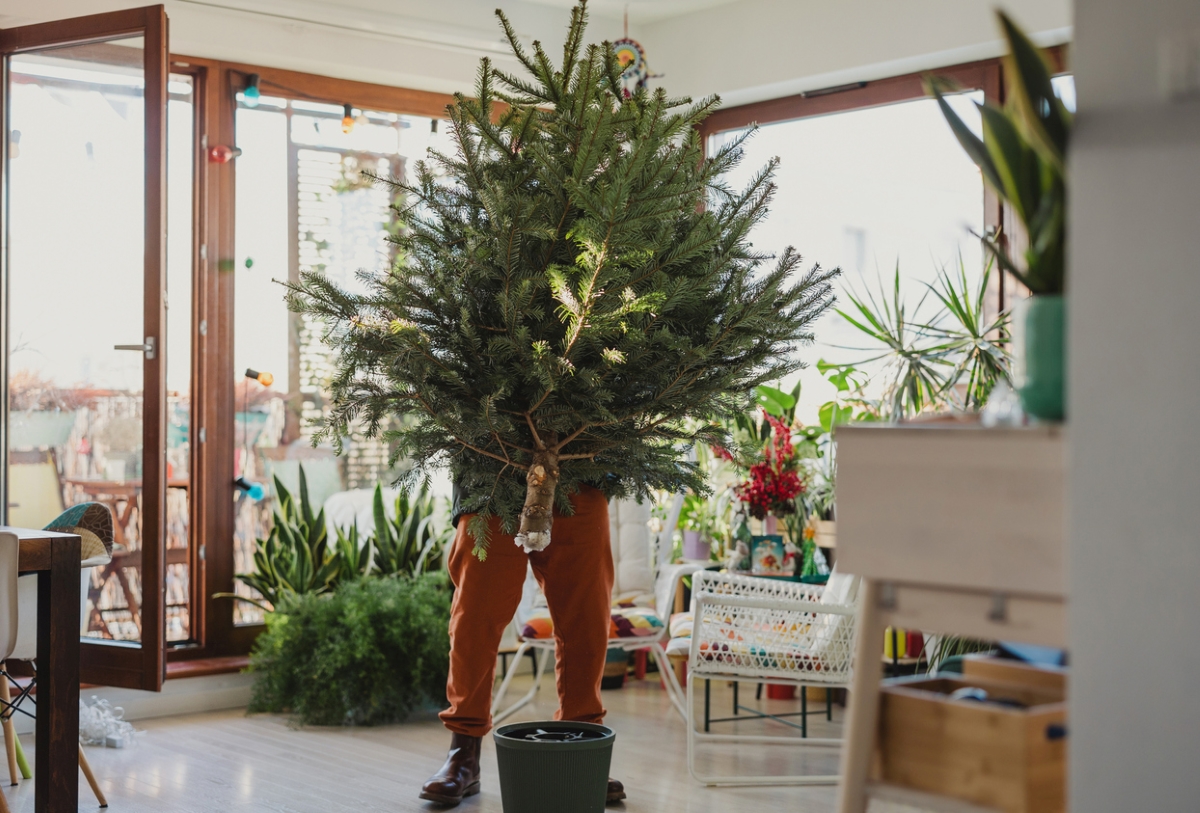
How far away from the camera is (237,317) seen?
182 inches

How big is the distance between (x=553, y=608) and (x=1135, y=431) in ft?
6.45

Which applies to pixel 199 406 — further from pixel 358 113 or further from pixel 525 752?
pixel 525 752

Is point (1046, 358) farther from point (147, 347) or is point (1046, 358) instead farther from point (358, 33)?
point (358, 33)

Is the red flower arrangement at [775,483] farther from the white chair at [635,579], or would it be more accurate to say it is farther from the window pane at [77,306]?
the window pane at [77,306]

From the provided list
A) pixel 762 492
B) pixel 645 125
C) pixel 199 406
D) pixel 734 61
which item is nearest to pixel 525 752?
pixel 645 125

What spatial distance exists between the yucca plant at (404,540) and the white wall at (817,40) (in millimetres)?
2217

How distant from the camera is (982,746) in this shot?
149 cm

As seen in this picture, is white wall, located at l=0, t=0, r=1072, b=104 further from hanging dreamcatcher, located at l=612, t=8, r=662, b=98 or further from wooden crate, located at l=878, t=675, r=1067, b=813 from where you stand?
wooden crate, located at l=878, t=675, r=1067, b=813

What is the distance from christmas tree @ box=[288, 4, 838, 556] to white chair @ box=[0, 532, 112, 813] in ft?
2.55

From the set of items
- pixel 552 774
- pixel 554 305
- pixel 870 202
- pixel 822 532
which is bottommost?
pixel 552 774

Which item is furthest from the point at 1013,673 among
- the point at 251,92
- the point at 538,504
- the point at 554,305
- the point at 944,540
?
the point at 251,92

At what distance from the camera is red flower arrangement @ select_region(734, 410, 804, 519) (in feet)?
14.0

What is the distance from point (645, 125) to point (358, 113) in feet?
9.29

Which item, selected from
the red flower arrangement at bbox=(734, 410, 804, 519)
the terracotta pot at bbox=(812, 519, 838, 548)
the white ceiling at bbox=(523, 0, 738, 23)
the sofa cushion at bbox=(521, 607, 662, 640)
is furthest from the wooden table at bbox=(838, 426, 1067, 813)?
the white ceiling at bbox=(523, 0, 738, 23)
